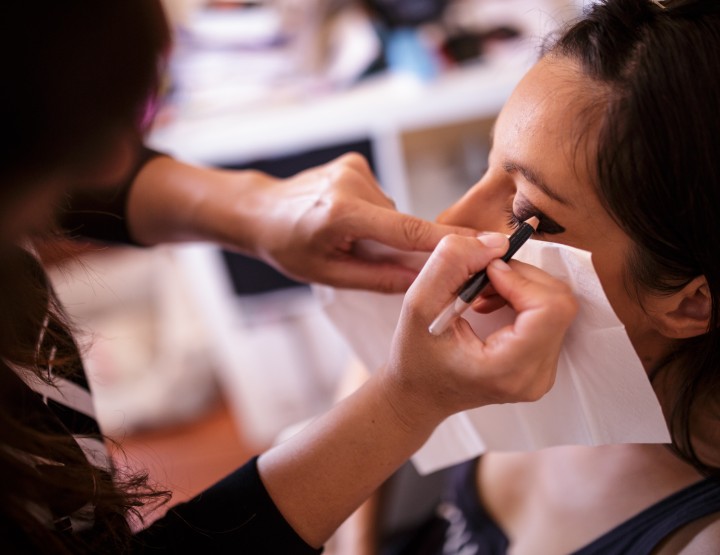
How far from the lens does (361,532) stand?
3.34 ft

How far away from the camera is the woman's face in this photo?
26.1 inches

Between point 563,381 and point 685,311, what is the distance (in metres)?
0.14

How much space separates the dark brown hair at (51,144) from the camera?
0.41 meters

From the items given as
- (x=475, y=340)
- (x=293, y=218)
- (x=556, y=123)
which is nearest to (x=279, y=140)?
(x=293, y=218)

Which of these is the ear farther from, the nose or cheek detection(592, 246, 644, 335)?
the nose

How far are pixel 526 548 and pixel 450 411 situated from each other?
0.38 meters

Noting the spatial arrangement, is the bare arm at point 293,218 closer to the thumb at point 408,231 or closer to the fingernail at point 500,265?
the thumb at point 408,231

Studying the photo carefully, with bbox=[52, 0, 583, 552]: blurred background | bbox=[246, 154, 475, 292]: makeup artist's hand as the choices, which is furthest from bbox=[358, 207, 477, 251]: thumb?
bbox=[52, 0, 583, 552]: blurred background

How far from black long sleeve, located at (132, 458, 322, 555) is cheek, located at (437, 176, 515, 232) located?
36 centimetres

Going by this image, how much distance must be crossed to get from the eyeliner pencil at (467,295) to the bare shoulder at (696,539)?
36cm

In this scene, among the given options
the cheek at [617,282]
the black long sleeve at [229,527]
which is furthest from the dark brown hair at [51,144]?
the cheek at [617,282]

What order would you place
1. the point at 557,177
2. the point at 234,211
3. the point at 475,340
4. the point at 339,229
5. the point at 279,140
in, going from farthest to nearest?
the point at 279,140, the point at 234,211, the point at 339,229, the point at 557,177, the point at 475,340

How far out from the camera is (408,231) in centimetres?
76

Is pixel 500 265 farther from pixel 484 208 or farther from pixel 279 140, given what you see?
pixel 279 140
